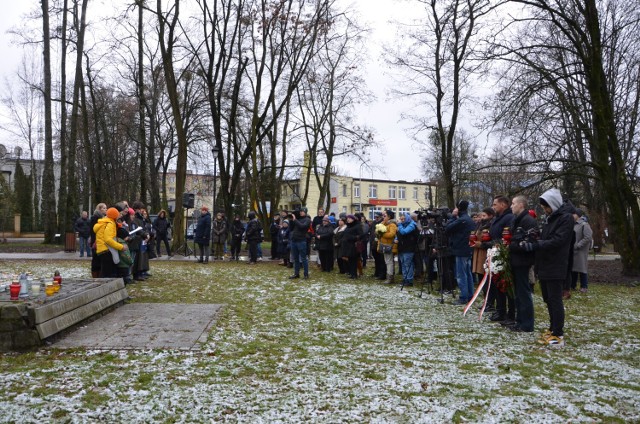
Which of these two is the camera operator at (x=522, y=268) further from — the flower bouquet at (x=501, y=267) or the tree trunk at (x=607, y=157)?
the tree trunk at (x=607, y=157)

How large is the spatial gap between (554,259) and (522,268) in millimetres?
655

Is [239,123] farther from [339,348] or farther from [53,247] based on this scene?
[339,348]

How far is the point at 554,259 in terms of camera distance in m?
6.55

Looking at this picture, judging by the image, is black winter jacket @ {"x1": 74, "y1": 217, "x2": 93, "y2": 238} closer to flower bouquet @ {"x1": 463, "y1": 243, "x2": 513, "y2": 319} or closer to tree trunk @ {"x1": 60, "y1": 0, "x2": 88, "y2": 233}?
tree trunk @ {"x1": 60, "y1": 0, "x2": 88, "y2": 233}

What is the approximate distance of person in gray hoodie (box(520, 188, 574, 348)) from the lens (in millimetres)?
6469

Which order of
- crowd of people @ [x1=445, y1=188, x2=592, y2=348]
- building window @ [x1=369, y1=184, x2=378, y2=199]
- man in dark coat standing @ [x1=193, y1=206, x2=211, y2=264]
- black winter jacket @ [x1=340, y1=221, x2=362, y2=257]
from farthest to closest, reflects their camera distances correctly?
building window @ [x1=369, y1=184, x2=378, y2=199]
man in dark coat standing @ [x1=193, y1=206, x2=211, y2=264]
black winter jacket @ [x1=340, y1=221, x2=362, y2=257]
crowd of people @ [x1=445, y1=188, x2=592, y2=348]

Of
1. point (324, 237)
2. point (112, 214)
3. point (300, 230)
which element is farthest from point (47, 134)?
point (112, 214)

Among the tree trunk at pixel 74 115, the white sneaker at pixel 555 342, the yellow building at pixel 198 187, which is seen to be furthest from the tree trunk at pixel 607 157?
the tree trunk at pixel 74 115

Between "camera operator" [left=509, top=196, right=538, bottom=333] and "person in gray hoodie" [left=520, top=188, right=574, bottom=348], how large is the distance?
34 centimetres

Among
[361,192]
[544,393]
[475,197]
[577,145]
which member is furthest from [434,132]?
[361,192]

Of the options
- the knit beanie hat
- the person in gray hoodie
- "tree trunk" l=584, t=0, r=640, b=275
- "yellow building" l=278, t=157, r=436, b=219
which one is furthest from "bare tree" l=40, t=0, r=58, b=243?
"yellow building" l=278, t=157, r=436, b=219

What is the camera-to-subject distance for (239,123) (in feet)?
115

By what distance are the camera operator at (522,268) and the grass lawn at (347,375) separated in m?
0.26

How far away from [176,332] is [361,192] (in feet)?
233
